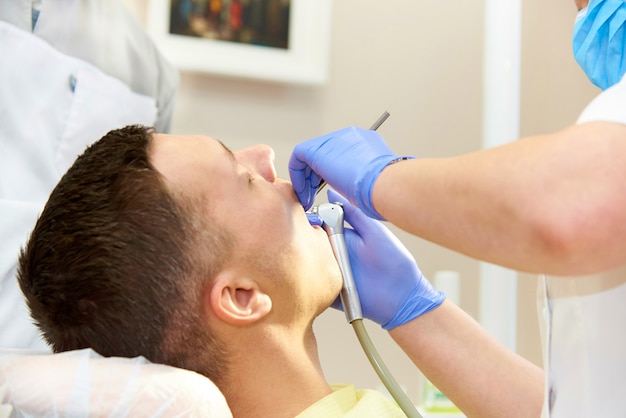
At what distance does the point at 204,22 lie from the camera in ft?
6.73

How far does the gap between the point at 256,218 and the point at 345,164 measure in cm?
19

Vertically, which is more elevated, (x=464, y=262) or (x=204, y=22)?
(x=204, y=22)

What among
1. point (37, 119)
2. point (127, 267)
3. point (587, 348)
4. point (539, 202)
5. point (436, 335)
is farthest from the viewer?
point (37, 119)

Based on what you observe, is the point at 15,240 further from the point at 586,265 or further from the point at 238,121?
the point at 586,265

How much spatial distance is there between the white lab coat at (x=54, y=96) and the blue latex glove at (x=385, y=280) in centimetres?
63

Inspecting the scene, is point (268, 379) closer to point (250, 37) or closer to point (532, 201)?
point (532, 201)

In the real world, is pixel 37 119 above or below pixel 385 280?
above

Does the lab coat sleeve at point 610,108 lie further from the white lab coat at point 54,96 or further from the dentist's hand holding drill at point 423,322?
the white lab coat at point 54,96

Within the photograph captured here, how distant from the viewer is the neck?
1.18 m

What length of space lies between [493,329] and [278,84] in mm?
901

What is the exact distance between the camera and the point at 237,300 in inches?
45.9

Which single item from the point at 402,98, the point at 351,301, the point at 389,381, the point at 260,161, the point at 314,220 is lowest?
the point at 389,381

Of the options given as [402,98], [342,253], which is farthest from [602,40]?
[402,98]

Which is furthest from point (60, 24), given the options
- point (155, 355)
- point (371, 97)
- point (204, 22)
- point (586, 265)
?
point (586, 265)
